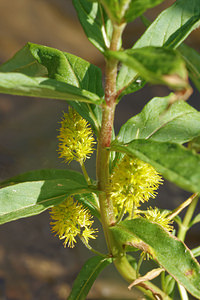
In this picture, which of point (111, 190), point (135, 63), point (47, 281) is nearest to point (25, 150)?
point (47, 281)

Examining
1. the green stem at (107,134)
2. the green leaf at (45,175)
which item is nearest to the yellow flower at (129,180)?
the green stem at (107,134)

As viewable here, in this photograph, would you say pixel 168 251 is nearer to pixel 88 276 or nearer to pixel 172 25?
pixel 88 276

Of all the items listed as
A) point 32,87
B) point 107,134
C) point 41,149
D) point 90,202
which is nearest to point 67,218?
point 90,202

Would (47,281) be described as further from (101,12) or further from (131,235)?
Result: (101,12)

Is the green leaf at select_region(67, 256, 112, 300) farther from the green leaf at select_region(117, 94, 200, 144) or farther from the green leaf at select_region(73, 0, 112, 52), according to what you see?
the green leaf at select_region(73, 0, 112, 52)

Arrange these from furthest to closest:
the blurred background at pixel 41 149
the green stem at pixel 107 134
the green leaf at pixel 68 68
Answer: the blurred background at pixel 41 149 < the green leaf at pixel 68 68 < the green stem at pixel 107 134

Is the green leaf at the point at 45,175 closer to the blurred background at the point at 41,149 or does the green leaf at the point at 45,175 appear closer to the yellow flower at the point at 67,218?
the yellow flower at the point at 67,218
